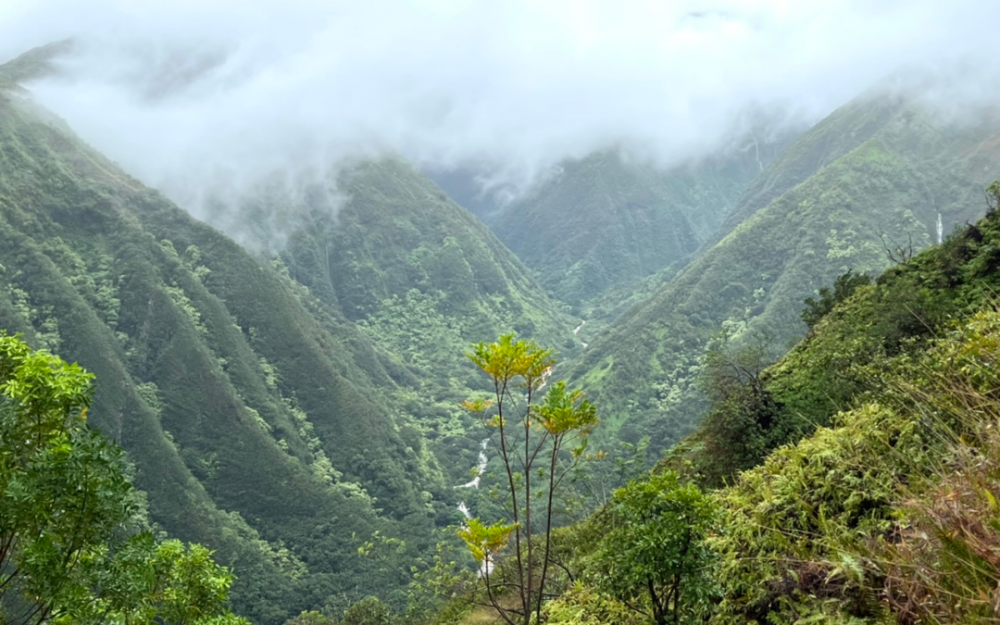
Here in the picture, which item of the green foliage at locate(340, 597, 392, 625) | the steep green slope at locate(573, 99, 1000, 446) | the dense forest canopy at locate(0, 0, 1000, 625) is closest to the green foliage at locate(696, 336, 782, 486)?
the dense forest canopy at locate(0, 0, 1000, 625)

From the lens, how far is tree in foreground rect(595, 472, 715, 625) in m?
6.05

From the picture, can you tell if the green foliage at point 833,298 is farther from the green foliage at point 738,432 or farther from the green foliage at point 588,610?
the green foliage at point 588,610

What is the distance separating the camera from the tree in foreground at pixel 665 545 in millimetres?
6047

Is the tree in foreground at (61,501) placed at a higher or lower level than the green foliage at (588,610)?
higher

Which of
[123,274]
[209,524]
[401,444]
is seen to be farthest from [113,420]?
[401,444]

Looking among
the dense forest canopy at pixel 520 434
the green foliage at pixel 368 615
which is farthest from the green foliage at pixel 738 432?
the green foliage at pixel 368 615

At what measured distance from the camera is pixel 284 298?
173 meters

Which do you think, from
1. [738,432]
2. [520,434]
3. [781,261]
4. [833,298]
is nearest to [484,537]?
[738,432]

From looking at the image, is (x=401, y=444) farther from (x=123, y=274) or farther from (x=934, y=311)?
(x=934, y=311)

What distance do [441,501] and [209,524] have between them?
4987 cm

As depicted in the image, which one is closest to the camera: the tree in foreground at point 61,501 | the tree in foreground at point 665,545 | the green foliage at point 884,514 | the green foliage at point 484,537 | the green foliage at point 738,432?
the green foliage at point 884,514

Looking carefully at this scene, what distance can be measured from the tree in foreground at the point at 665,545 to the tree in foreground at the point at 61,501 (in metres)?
5.33

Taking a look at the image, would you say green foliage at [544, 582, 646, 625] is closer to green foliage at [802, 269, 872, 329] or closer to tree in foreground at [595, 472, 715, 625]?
tree in foreground at [595, 472, 715, 625]

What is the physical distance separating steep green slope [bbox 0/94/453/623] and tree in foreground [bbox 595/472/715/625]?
333 feet
